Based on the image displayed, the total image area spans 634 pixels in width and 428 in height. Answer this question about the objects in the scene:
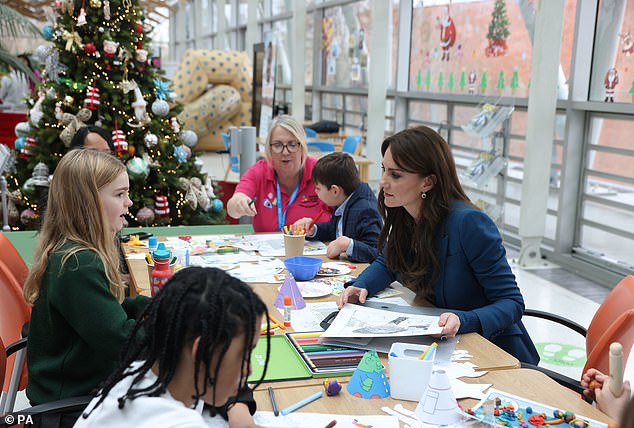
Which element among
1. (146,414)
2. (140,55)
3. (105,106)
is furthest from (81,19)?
(146,414)

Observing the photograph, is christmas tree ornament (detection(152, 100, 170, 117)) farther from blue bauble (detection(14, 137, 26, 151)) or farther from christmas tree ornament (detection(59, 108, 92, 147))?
blue bauble (detection(14, 137, 26, 151))

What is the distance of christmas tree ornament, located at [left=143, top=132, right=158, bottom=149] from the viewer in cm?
491

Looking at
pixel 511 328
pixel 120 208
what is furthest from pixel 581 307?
pixel 120 208

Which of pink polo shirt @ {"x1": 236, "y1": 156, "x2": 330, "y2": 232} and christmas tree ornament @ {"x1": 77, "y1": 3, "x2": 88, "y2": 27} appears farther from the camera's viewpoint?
christmas tree ornament @ {"x1": 77, "y1": 3, "x2": 88, "y2": 27}

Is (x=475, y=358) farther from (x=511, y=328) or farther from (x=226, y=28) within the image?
(x=226, y=28)

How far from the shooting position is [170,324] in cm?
103

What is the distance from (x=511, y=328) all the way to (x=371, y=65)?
264 inches

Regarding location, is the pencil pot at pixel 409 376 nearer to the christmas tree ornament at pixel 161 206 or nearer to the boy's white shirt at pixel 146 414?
the boy's white shirt at pixel 146 414

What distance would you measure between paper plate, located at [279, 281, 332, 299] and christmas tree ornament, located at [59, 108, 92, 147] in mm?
3070

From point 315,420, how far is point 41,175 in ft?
13.5

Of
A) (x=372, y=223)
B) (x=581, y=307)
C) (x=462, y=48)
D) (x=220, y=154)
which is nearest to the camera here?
(x=372, y=223)

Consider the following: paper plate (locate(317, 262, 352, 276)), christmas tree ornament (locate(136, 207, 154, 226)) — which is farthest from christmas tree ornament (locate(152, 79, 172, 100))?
paper plate (locate(317, 262, 352, 276))

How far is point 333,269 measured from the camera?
258 cm

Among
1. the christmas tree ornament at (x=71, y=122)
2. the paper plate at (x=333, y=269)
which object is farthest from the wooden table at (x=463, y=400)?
the christmas tree ornament at (x=71, y=122)
